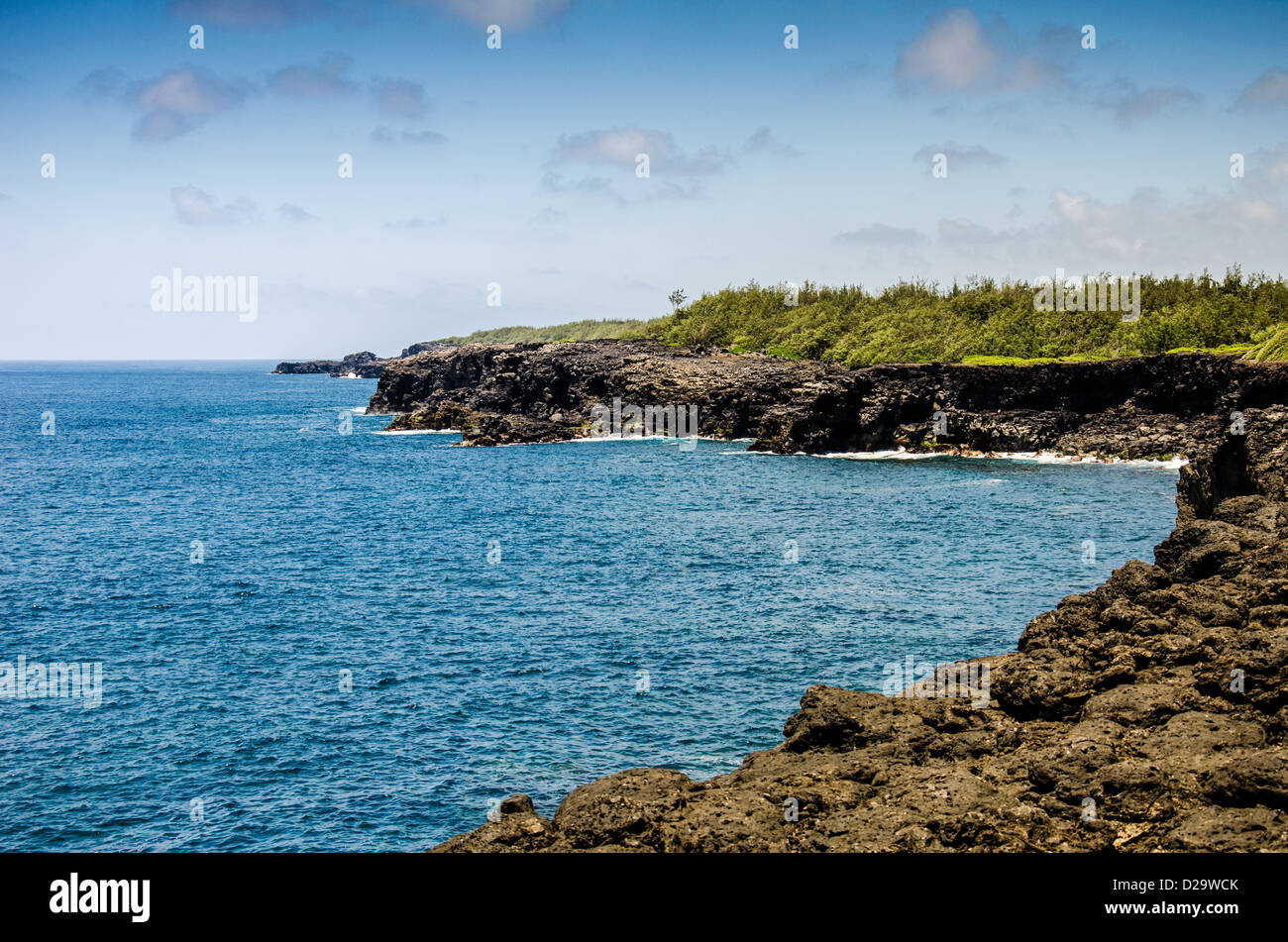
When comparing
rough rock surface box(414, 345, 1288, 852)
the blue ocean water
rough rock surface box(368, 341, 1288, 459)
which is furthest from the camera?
rough rock surface box(368, 341, 1288, 459)

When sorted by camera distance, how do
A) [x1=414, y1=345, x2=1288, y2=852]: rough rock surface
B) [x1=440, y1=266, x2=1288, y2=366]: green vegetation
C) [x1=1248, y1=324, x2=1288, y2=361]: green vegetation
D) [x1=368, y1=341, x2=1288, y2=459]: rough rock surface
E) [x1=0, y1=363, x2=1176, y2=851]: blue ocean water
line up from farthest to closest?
[x1=440, y1=266, x2=1288, y2=366]: green vegetation, [x1=368, y1=341, x2=1288, y2=459]: rough rock surface, [x1=1248, y1=324, x2=1288, y2=361]: green vegetation, [x1=0, y1=363, x2=1176, y2=851]: blue ocean water, [x1=414, y1=345, x2=1288, y2=852]: rough rock surface

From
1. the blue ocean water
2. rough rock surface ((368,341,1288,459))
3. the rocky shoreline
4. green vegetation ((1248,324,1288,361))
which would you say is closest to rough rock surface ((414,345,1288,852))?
the rocky shoreline

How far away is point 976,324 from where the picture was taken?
133 metres

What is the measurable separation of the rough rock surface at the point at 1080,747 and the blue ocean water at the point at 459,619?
7.13 metres

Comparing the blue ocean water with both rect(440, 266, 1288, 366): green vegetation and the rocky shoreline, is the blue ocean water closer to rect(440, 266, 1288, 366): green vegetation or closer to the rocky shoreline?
the rocky shoreline

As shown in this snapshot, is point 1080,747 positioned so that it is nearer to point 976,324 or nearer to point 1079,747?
point 1079,747

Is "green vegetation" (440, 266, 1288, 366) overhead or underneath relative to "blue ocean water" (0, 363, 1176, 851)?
overhead

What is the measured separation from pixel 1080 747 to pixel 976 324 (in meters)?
124

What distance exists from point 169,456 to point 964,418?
89855 millimetres

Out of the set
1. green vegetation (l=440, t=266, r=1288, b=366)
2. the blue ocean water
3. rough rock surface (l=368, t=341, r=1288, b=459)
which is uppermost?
green vegetation (l=440, t=266, r=1288, b=366)

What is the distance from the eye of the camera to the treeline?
109 meters

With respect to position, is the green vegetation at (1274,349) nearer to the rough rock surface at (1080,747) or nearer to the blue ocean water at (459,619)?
the blue ocean water at (459,619)

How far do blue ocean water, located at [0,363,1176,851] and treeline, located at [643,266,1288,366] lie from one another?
3521cm

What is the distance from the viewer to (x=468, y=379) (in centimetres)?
15250
